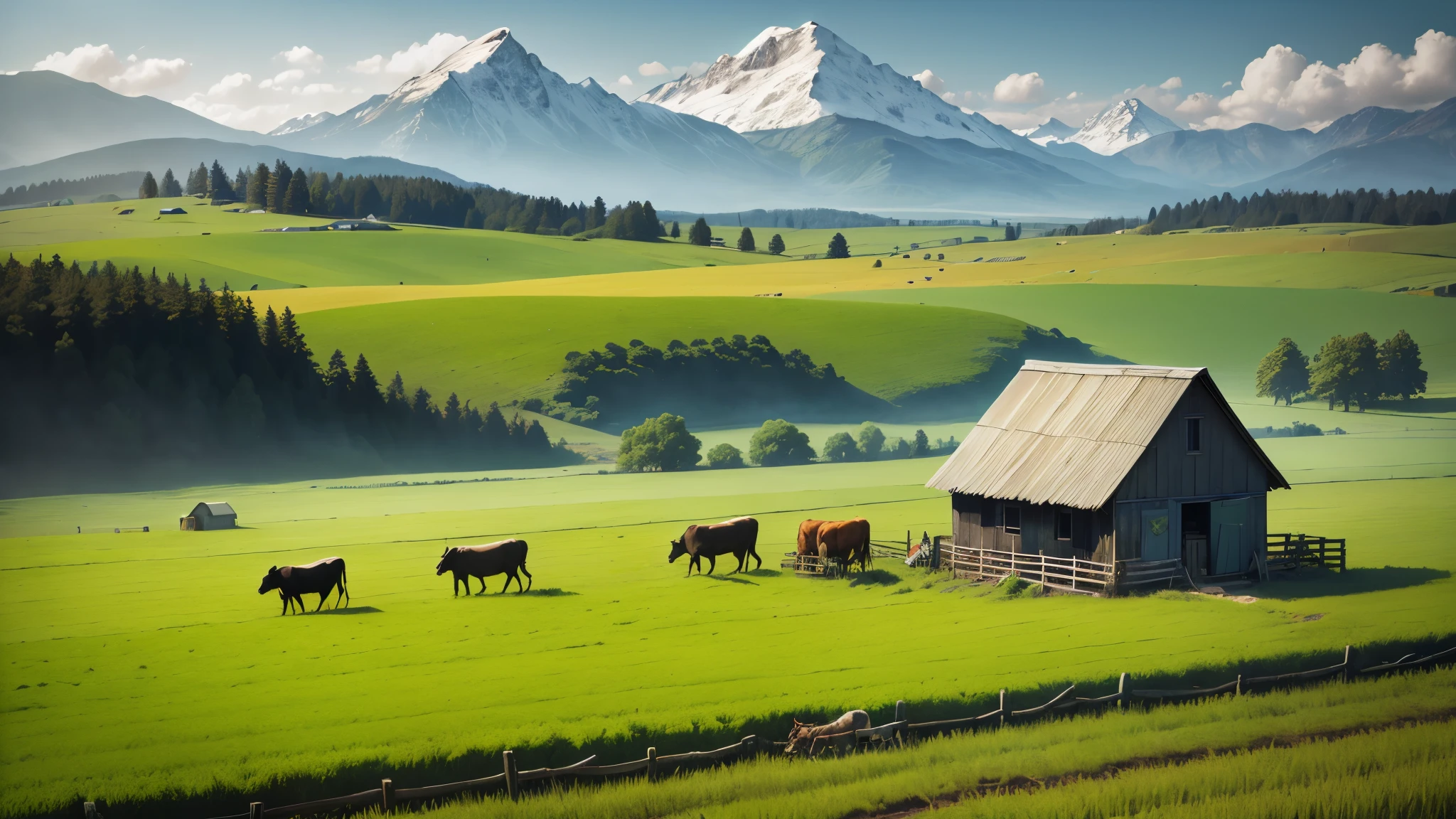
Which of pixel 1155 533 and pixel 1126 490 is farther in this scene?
pixel 1155 533

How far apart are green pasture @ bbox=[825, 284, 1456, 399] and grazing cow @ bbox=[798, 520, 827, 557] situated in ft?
224

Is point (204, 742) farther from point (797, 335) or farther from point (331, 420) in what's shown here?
point (797, 335)

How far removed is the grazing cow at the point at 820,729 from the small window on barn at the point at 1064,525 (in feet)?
47.4

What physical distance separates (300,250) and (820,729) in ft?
481

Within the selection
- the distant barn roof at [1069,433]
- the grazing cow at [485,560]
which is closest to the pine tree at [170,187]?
the grazing cow at [485,560]

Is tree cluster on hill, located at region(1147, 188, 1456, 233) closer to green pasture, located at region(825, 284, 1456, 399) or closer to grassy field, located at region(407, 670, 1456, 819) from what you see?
green pasture, located at region(825, 284, 1456, 399)

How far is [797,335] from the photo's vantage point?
388 feet

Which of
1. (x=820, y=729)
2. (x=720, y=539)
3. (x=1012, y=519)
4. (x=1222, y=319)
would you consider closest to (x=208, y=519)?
(x=720, y=539)

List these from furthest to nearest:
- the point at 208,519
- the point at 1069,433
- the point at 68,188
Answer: the point at 68,188, the point at 208,519, the point at 1069,433

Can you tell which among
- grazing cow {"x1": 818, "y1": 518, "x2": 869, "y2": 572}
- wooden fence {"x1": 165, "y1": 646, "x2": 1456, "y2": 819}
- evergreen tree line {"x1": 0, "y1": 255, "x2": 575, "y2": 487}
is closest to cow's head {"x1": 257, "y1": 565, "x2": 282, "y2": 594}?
wooden fence {"x1": 165, "y1": 646, "x2": 1456, "y2": 819}

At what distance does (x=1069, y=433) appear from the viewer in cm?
3594

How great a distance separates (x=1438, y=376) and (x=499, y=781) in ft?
299

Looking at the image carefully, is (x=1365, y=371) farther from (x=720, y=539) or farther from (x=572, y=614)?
(x=572, y=614)

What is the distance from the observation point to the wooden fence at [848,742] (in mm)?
19156
